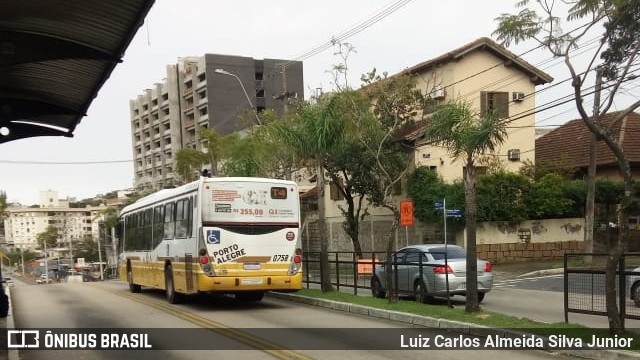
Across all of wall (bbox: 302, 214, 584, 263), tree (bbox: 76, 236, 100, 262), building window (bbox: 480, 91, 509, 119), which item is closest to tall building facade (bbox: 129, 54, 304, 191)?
tree (bbox: 76, 236, 100, 262)

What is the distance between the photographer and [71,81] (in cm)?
Result: 1139

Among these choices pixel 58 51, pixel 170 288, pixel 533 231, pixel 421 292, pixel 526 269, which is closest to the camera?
pixel 58 51

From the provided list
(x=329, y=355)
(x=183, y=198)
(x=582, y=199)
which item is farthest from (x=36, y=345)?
(x=582, y=199)

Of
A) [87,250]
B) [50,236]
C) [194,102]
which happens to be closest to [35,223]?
[50,236]

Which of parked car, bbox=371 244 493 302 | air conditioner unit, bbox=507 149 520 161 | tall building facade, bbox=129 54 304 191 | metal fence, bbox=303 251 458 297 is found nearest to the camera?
metal fence, bbox=303 251 458 297

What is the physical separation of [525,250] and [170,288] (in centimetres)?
1856

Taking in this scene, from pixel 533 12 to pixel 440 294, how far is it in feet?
23.5

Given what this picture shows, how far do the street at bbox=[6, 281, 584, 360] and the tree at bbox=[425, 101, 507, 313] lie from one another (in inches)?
62.8

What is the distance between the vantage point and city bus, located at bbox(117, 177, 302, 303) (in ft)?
48.4

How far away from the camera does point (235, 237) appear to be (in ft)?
49.2

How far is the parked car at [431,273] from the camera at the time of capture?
1473 centimetres

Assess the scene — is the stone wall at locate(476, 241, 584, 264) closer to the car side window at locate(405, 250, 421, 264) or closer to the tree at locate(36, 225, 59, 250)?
the car side window at locate(405, 250, 421, 264)

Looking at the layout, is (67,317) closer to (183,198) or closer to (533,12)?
(183,198)
